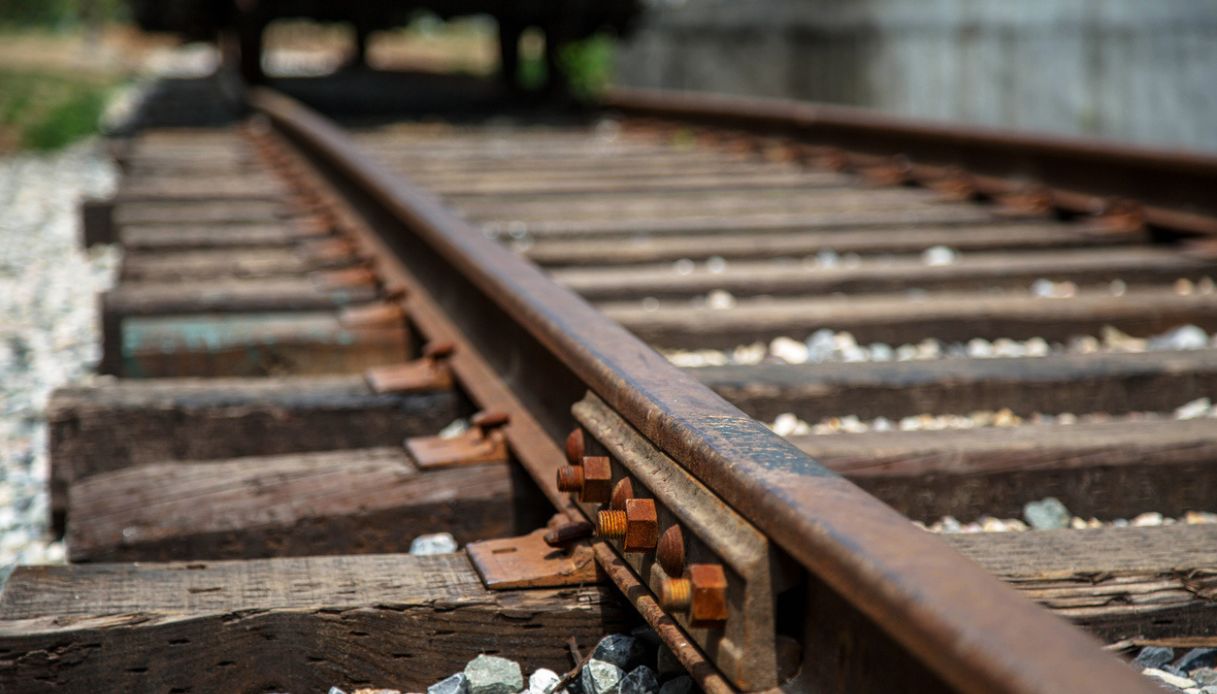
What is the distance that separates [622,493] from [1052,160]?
3.56 metres

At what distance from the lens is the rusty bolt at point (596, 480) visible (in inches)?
61.6

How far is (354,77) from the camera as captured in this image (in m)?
18.1

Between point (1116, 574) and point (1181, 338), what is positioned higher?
point (1116, 574)

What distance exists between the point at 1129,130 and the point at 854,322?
545 cm

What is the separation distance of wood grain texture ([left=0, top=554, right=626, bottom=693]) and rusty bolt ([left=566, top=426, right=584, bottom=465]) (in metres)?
0.19

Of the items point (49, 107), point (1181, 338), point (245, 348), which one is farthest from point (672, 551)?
point (49, 107)

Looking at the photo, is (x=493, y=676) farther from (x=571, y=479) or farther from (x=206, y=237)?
(x=206, y=237)

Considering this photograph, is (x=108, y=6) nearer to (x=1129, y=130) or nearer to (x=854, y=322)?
(x=1129, y=130)

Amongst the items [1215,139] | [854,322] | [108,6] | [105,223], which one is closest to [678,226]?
[854,322]

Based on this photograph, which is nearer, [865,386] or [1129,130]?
[865,386]

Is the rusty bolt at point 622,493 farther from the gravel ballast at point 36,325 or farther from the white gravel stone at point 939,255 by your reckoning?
the white gravel stone at point 939,255

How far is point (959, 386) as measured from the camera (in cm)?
233

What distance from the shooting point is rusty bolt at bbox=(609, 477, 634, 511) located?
1498 millimetres

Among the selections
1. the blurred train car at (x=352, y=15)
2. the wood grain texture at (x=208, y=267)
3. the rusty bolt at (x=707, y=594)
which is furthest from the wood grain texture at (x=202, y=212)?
the blurred train car at (x=352, y=15)
